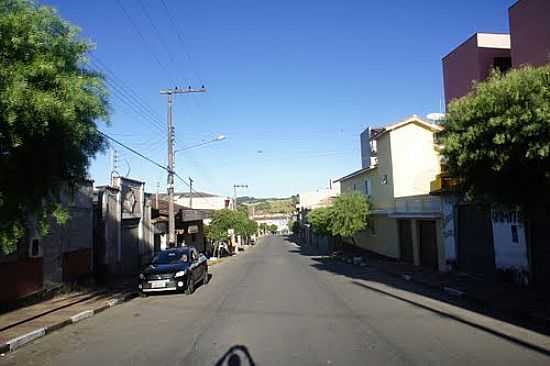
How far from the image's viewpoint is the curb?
323 inches

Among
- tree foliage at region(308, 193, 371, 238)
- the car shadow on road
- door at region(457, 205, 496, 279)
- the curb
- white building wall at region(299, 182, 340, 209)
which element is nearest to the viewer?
the curb

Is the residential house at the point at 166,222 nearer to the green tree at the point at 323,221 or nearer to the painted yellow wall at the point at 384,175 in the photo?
the green tree at the point at 323,221

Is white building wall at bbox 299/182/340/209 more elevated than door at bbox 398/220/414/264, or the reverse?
white building wall at bbox 299/182/340/209

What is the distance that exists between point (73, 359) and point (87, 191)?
40.7 feet

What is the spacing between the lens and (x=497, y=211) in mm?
11078

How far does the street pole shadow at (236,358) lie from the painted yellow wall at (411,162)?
21728mm

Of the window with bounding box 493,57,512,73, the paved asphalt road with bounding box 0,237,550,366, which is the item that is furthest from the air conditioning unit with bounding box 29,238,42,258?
the window with bounding box 493,57,512,73

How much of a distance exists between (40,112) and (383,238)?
91.3 feet

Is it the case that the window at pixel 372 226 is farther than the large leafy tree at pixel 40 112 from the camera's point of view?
Yes

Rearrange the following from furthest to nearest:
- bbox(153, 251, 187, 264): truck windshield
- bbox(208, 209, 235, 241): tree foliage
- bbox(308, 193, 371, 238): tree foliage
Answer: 1. bbox(208, 209, 235, 241): tree foliage
2. bbox(308, 193, 371, 238): tree foliage
3. bbox(153, 251, 187, 264): truck windshield

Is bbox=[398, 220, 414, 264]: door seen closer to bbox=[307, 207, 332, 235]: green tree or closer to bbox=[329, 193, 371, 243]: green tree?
bbox=[329, 193, 371, 243]: green tree

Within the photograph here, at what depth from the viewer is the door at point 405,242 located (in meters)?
26.3

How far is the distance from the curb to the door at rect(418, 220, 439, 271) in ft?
51.0

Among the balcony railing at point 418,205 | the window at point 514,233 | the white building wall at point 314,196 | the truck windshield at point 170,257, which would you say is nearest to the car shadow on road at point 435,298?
the window at point 514,233
